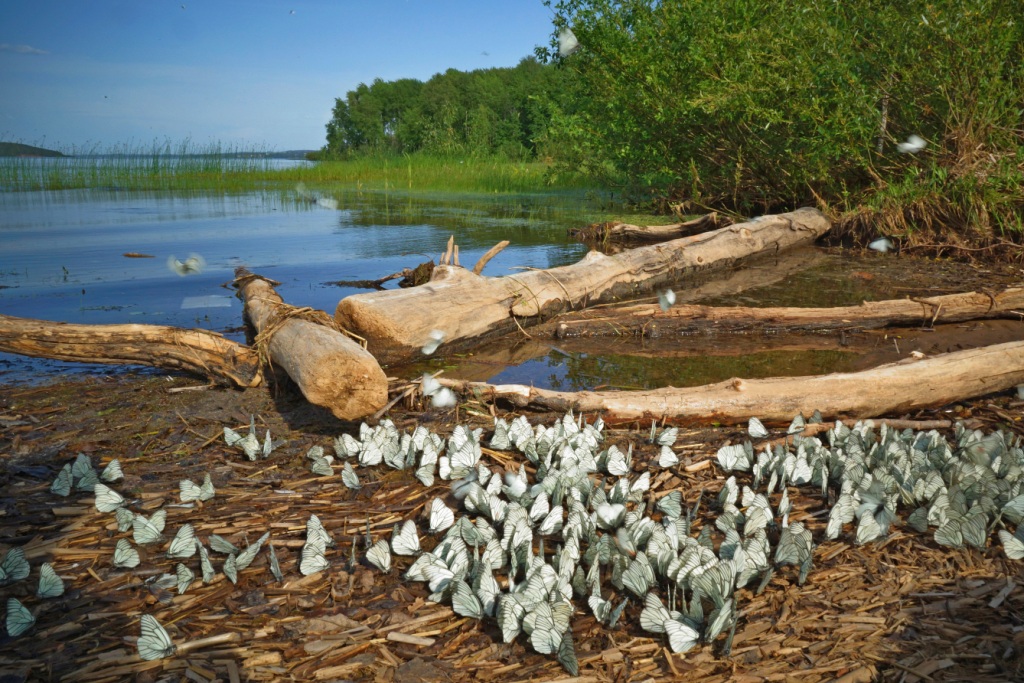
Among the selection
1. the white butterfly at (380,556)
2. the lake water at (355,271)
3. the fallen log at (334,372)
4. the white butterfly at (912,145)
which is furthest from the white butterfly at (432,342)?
the white butterfly at (912,145)

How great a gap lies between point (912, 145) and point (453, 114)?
26818 mm

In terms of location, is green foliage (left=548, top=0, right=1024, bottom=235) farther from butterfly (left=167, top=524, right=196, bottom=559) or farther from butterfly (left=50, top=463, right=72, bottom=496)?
butterfly (left=50, top=463, right=72, bottom=496)

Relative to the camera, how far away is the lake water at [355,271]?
17.5 ft

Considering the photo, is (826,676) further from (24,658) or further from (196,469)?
(196,469)

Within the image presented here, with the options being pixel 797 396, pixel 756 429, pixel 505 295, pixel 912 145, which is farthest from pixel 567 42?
pixel 756 429

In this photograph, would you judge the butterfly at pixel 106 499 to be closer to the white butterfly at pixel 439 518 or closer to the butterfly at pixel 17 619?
the butterfly at pixel 17 619

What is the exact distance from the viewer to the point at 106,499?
2.84 meters

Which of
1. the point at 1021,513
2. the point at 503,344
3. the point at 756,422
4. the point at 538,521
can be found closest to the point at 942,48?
the point at 503,344

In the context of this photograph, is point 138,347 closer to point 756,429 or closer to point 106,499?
point 106,499

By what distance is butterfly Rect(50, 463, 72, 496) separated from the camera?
9.87 feet

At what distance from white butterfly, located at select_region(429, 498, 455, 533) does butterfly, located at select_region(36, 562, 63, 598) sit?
1.18 metres

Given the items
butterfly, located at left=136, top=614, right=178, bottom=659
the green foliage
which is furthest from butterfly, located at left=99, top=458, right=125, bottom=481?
the green foliage

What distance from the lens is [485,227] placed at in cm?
1358

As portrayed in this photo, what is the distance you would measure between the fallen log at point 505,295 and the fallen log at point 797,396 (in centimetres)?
136
